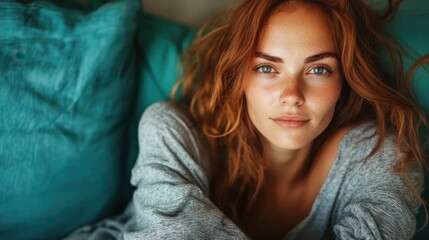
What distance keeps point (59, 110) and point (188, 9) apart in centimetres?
67

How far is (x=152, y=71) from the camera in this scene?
129cm

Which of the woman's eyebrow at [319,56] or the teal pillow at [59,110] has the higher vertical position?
the woman's eyebrow at [319,56]

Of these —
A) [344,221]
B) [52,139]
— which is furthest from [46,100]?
[344,221]

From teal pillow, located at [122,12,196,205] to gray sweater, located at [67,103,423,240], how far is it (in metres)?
0.12

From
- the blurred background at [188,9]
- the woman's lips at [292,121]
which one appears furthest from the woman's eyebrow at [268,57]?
the blurred background at [188,9]

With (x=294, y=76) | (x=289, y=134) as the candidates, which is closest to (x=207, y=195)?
(x=289, y=134)

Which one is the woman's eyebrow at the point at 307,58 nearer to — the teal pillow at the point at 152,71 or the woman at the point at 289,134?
the woman at the point at 289,134

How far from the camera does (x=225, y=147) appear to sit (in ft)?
4.11

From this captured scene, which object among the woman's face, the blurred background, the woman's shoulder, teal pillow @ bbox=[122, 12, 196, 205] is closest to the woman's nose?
the woman's face

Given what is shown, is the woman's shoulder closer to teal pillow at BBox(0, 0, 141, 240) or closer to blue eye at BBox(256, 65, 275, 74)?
blue eye at BBox(256, 65, 275, 74)

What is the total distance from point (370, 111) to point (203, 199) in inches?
19.7

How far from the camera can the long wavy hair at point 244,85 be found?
1023 millimetres

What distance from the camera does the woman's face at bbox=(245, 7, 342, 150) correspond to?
99cm

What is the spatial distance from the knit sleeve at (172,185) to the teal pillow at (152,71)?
0.40ft
